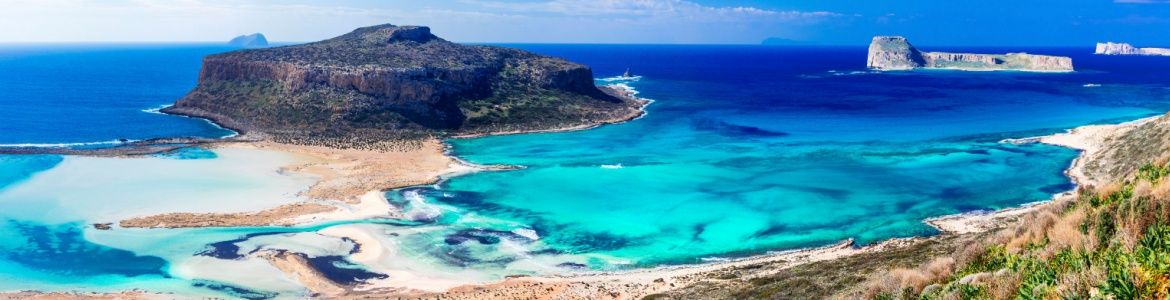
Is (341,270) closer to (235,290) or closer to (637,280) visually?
(235,290)

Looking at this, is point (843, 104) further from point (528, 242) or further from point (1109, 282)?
point (1109, 282)

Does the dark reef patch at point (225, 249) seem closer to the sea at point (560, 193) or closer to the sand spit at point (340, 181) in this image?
the sea at point (560, 193)

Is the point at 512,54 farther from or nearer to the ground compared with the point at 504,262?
farther from the ground

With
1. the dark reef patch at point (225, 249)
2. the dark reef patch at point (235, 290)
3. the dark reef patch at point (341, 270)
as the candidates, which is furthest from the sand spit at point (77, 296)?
the dark reef patch at point (341, 270)

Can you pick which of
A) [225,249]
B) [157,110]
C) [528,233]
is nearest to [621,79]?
[157,110]

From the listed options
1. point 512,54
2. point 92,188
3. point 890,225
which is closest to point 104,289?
point 92,188

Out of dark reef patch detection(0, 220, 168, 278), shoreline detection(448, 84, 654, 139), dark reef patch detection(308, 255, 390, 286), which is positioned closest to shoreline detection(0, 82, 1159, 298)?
dark reef patch detection(308, 255, 390, 286)
